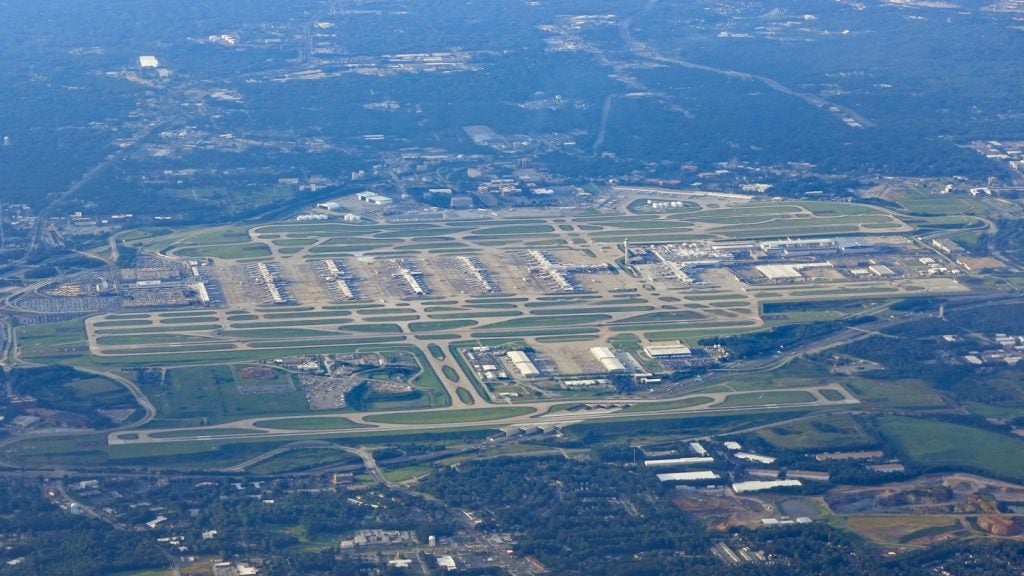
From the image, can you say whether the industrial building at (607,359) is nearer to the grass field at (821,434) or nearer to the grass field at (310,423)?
the grass field at (821,434)

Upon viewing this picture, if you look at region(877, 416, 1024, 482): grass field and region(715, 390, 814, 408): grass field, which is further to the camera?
region(715, 390, 814, 408): grass field

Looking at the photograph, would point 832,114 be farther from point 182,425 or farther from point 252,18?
point 182,425

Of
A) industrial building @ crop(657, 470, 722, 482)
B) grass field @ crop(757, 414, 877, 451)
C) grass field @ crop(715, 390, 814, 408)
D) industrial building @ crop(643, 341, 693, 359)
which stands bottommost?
industrial building @ crop(643, 341, 693, 359)

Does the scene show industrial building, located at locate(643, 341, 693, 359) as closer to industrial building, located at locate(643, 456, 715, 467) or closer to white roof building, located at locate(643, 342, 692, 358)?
white roof building, located at locate(643, 342, 692, 358)

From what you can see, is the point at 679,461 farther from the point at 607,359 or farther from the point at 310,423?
the point at 310,423

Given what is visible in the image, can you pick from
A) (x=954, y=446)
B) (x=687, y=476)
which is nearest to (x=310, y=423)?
(x=687, y=476)

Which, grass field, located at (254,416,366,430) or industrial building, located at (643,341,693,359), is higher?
grass field, located at (254,416,366,430)

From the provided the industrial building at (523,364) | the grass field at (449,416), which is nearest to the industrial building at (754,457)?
the grass field at (449,416)

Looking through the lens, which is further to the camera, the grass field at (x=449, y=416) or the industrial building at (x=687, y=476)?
the grass field at (x=449, y=416)

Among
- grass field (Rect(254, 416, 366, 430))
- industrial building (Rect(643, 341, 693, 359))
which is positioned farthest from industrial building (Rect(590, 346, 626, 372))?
grass field (Rect(254, 416, 366, 430))
